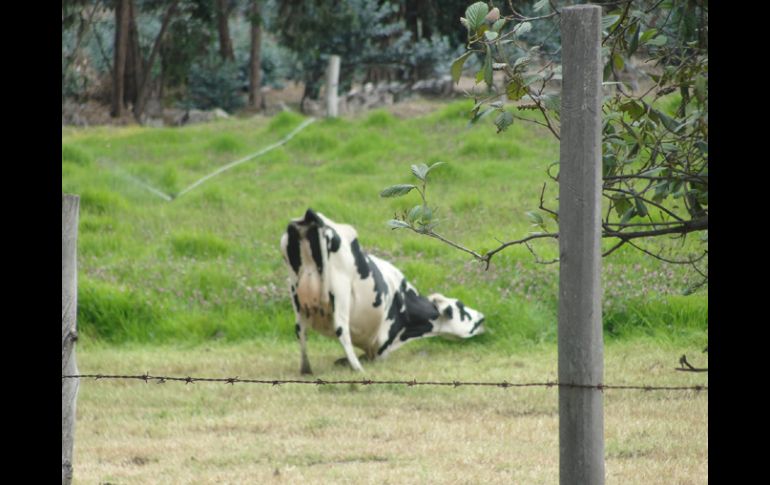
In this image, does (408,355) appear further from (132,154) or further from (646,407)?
(132,154)

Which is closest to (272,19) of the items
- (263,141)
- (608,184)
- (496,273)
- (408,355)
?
(263,141)

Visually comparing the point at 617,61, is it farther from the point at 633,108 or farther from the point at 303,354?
the point at 303,354

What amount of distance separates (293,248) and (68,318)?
3866 millimetres

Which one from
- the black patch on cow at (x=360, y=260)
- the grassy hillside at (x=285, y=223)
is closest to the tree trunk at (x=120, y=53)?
the grassy hillside at (x=285, y=223)

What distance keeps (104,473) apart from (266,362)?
3052mm

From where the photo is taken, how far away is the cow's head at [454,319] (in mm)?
9352

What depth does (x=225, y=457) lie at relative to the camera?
244 inches

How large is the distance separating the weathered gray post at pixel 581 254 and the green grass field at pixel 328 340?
2.30 m

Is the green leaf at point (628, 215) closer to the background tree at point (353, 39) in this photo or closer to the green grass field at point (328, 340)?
the green grass field at point (328, 340)

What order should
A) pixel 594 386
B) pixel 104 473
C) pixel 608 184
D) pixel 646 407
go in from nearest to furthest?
1. pixel 594 386
2. pixel 608 184
3. pixel 104 473
4. pixel 646 407

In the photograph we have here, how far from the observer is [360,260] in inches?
341

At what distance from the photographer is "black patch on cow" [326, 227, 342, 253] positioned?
331 inches

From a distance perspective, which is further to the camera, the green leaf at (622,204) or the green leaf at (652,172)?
the green leaf at (622,204)
